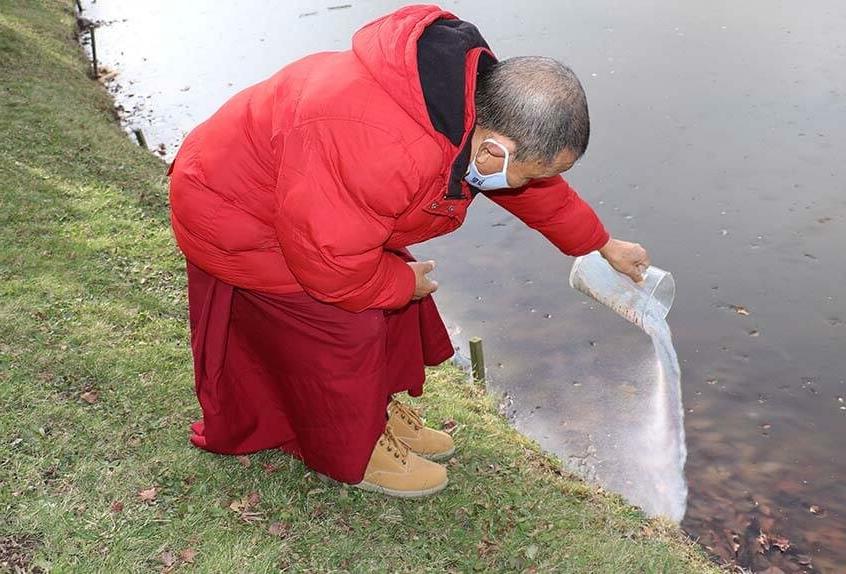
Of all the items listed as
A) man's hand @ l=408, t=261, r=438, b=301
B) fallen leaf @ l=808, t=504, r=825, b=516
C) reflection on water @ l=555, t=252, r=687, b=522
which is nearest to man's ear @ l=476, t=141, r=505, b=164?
man's hand @ l=408, t=261, r=438, b=301

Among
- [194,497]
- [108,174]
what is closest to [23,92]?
[108,174]

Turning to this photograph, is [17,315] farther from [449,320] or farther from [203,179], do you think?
[449,320]

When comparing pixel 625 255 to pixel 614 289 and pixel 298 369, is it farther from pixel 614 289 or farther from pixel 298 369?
pixel 298 369

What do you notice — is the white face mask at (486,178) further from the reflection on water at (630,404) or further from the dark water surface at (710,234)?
the dark water surface at (710,234)

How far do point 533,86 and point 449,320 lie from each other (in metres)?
5.39

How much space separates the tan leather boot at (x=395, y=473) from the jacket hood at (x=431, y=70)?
1.73 metres

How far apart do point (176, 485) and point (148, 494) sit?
13 cm

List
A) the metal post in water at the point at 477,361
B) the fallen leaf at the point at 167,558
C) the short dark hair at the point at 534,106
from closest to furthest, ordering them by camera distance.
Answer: the short dark hair at the point at 534,106 < the fallen leaf at the point at 167,558 < the metal post in water at the point at 477,361

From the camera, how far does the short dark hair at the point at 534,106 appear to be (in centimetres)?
210

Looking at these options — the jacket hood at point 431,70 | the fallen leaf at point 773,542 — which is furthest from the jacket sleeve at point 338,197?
the fallen leaf at point 773,542

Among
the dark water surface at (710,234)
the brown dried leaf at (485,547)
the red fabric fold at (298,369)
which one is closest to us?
the red fabric fold at (298,369)

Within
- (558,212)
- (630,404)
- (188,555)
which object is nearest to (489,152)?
(558,212)

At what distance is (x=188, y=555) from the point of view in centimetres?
306

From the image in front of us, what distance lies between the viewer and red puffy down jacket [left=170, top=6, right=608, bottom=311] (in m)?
2.11
